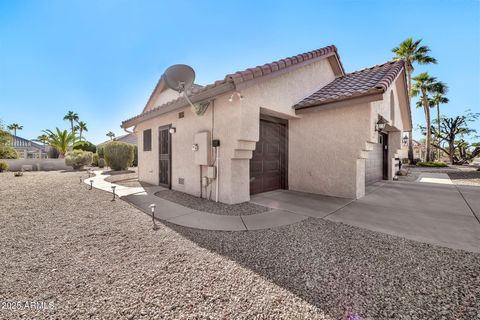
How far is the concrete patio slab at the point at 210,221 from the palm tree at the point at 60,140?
2475 centimetres

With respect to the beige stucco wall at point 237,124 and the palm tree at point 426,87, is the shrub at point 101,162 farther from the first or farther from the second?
the palm tree at point 426,87

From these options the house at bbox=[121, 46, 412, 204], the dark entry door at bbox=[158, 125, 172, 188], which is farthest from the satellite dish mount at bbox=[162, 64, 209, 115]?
the dark entry door at bbox=[158, 125, 172, 188]

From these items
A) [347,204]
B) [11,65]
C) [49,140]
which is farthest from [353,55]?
[49,140]

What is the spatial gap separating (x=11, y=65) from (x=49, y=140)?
1486 cm

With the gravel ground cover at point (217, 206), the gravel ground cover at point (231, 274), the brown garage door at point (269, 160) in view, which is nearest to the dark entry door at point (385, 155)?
the brown garage door at point (269, 160)

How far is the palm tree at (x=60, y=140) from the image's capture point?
65.5 feet

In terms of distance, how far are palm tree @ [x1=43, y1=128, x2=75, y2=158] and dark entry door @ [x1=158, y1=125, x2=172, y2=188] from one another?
65.9 feet

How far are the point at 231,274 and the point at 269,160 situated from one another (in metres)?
5.16

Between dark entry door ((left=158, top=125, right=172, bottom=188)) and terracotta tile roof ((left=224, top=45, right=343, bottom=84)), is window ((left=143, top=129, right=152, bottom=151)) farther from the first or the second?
terracotta tile roof ((left=224, top=45, right=343, bottom=84))

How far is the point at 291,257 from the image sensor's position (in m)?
2.65

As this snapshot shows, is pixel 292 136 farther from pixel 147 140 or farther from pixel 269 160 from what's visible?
pixel 147 140

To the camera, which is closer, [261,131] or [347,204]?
[347,204]

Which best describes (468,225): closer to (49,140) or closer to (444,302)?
(444,302)

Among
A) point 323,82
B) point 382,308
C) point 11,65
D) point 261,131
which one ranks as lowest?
point 382,308
